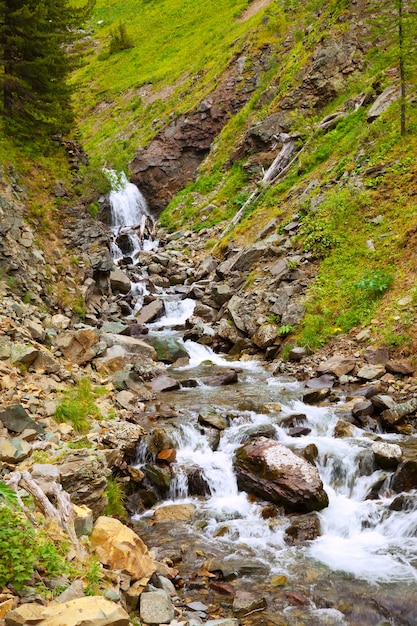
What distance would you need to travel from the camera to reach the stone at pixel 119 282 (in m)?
21.4

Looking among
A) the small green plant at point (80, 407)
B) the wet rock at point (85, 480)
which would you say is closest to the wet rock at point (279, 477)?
the wet rock at point (85, 480)

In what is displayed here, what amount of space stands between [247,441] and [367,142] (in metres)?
14.4

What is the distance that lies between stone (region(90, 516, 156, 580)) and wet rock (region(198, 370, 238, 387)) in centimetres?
807

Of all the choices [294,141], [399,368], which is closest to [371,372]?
[399,368]

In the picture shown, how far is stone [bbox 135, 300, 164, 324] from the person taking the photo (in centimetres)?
2014

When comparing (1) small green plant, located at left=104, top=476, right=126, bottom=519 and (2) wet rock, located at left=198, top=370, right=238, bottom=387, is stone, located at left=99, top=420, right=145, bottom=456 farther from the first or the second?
(2) wet rock, located at left=198, top=370, right=238, bottom=387

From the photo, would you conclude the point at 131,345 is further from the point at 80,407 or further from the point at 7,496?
the point at 7,496

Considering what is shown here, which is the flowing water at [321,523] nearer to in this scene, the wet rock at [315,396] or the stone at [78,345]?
the wet rock at [315,396]

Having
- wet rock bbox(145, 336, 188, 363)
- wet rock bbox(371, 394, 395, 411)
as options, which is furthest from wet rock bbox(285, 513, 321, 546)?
wet rock bbox(145, 336, 188, 363)

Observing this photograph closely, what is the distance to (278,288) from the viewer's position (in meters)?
17.7

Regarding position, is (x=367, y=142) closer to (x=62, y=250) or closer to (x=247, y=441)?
(x=62, y=250)

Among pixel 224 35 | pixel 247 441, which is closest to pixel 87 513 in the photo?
pixel 247 441

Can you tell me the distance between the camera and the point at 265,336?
53.6 ft

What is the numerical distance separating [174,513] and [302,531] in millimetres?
2192
